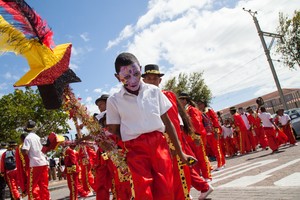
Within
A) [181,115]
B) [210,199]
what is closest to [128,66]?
[181,115]

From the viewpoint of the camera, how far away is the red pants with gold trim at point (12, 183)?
33.4 ft

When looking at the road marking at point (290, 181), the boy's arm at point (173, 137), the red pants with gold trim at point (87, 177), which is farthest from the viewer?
the red pants with gold trim at point (87, 177)

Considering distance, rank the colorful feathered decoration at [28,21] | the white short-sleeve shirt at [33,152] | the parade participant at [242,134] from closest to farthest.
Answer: the colorful feathered decoration at [28,21], the white short-sleeve shirt at [33,152], the parade participant at [242,134]

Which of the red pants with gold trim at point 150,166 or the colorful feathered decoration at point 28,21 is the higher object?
the colorful feathered decoration at point 28,21

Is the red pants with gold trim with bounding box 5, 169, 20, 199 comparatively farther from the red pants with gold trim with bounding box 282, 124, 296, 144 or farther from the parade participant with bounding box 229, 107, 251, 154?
the red pants with gold trim with bounding box 282, 124, 296, 144

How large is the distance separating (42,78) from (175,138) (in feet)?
4.53

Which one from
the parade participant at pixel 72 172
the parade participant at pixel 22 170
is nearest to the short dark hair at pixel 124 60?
the parade participant at pixel 72 172

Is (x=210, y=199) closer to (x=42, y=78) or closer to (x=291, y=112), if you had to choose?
(x=42, y=78)

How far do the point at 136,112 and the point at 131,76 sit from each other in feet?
1.16

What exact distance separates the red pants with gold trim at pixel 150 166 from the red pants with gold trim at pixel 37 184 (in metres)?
4.63

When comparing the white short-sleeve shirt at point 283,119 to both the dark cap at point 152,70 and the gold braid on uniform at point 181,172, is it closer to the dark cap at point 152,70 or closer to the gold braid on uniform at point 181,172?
the dark cap at point 152,70

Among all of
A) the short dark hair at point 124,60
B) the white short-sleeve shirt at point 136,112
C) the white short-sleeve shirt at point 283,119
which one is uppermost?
the short dark hair at point 124,60

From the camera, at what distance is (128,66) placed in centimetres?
298

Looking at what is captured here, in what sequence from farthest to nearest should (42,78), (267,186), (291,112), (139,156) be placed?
(291,112), (267,186), (139,156), (42,78)
